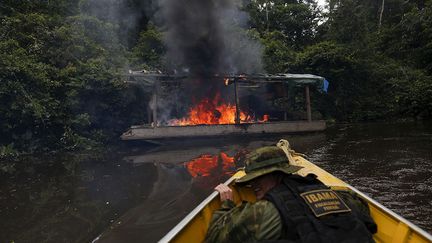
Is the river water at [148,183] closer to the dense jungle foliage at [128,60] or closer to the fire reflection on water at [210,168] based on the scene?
the fire reflection on water at [210,168]

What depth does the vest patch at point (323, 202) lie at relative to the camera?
7.34 ft

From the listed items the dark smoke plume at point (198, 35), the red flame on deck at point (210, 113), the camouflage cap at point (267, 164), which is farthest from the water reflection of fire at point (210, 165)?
the camouflage cap at point (267, 164)

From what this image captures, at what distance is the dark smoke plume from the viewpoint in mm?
16234

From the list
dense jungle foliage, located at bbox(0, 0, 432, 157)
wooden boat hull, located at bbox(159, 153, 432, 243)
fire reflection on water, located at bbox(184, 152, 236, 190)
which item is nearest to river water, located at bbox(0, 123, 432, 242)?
fire reflection on water, located at bbox(184, 152, 236, 190)

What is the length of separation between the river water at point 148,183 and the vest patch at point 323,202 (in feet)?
10.6

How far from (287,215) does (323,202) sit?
266 millimetres

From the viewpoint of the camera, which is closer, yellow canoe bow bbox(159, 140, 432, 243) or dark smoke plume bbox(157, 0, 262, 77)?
yellow canoe bow bbox(159, 140, 432, 243)

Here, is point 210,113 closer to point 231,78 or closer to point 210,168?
point 231,78

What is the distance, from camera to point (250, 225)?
2363 millimetres

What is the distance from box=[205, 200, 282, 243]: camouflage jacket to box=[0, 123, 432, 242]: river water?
2699 millimetres

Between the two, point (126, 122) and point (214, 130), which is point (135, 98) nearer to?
point (126, 122)

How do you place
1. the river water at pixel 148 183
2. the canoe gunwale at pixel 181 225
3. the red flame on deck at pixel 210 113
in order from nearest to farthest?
the canoe gunwale at pixel 181 225 → the river water at pixel 148 183 → the red flame on deck at pixel 210 113

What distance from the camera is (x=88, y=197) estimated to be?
7.38 meters

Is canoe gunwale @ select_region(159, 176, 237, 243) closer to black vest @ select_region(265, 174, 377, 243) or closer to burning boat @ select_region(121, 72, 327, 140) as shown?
black vest @ select_region(265, 174, 377, 243)
